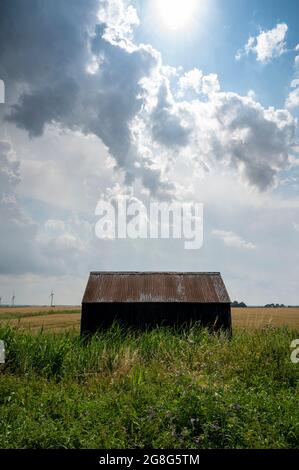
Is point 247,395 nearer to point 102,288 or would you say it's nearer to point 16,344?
point 16,344

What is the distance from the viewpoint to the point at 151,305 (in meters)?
18.8

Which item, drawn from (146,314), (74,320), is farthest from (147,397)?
(74,320)

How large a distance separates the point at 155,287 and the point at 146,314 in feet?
6.10

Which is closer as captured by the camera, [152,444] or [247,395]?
[152,444]

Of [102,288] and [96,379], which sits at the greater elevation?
[102,288]

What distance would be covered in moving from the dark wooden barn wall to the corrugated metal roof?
306 millimetres

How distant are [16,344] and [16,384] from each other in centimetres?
225

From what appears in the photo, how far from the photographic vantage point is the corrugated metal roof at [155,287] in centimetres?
1905

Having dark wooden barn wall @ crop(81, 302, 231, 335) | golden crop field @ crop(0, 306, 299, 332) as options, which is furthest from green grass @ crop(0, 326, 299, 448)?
dark wooden barn wall @ crop(81, 302, 231, 335)

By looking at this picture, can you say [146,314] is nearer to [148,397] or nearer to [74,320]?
[148,397]
